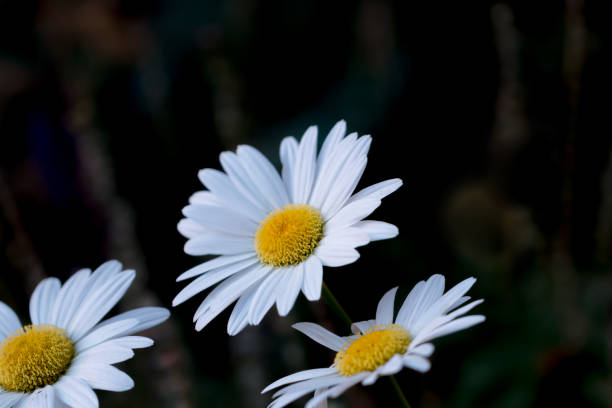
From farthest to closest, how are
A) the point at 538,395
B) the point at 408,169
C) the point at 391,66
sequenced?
the point at 391,66, the point at 408,169, the point at 538,395

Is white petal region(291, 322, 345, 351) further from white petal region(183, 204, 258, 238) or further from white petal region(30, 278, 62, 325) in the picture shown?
white petal region(30, 278, 62, 325)

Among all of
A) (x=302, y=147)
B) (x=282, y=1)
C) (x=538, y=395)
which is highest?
(x=282, y=1)

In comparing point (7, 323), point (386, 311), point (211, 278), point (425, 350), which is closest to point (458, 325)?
point (425, 350)

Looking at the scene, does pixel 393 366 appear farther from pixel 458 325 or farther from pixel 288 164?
pixel 288 164

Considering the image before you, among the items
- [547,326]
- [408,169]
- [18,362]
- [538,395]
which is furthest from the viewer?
[408,169]

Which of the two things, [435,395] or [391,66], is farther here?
[391,66]

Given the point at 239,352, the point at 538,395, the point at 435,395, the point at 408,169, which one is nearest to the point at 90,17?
the point at 408,169

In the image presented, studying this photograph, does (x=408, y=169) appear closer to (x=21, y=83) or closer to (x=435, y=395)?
(x=435, y=395)

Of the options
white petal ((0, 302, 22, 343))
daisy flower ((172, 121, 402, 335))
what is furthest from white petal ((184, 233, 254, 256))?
white petal ((0, 302, 22, 343))
